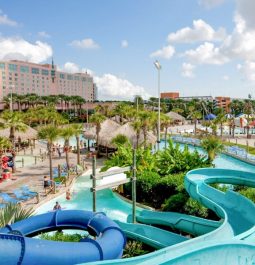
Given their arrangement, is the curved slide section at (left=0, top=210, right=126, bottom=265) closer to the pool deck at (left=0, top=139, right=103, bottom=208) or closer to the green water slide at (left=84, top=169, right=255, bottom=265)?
the green water slide at (left=84, top=169, right=255, bottom=265)

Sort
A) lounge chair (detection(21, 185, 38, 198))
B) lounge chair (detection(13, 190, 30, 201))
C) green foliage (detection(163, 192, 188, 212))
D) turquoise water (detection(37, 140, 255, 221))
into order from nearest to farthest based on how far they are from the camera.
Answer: green foliage (detection(163, 192, 188, 212))
turquoise water (detection(37, 140, 255, 221))
lounge chair (detection(13, 190, 30, 201))
lounge chair (detection(21, 185, 38, 198))

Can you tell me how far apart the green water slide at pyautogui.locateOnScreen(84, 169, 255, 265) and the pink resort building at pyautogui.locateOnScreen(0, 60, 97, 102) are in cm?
10969

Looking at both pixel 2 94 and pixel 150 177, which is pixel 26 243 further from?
pixel 2 94

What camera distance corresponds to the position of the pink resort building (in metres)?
124

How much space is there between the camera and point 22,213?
10.2 m

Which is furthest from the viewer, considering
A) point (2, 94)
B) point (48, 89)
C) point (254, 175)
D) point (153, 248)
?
point (48, 89)

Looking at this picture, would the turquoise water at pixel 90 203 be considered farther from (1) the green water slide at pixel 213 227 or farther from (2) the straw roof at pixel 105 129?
(2) the straw roof at pixel 105 129

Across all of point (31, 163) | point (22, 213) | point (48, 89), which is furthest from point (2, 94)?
point (22, 213)

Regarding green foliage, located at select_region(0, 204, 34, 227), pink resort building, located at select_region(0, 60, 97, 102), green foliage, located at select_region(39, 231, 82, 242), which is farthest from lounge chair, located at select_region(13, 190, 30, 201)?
pink resort building, located at select_region(0, 60, 97, 102)

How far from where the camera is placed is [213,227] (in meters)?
11.6

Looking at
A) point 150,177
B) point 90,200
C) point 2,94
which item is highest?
point 2,94

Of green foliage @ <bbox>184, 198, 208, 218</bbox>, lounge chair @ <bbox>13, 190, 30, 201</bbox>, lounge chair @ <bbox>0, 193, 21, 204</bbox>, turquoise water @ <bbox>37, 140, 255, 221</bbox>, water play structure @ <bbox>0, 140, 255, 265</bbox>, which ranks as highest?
water play structure @ <bbox>0, 140, 255, 265</bbox>

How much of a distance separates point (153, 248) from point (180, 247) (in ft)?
13.0

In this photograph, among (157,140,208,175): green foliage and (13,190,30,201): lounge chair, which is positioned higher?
(157,140,208,175): green foliage
